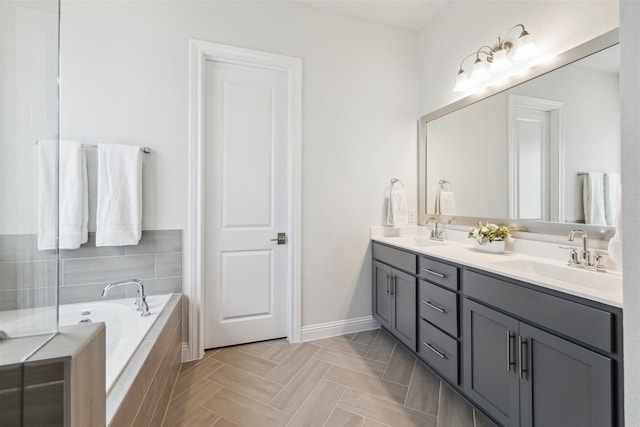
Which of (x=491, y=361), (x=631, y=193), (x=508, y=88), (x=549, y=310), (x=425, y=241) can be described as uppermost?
(x=508, y=88)

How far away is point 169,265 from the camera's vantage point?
208 cm

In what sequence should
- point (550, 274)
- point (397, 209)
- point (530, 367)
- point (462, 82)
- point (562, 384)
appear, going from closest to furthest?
point (562, 384)
point (530, 367)
point (550, 274)
point (462, 82)
point (397, 209)

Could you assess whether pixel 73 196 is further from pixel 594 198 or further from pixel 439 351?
pixel 594 198

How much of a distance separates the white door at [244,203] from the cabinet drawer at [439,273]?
1.14 meters

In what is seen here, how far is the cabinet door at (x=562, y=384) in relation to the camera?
3.20 ft

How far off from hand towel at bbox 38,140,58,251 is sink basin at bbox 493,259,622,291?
70.2 inches

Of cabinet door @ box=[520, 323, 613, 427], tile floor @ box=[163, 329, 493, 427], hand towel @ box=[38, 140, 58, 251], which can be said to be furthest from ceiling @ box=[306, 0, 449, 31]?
tile floor @ box=[163, 329, 493, 427]

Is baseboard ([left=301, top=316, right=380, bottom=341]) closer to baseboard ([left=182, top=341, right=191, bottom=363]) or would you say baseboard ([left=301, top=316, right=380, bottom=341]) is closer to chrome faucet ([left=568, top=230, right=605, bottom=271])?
baseboard ([left=182, top=341, right=191, bottom=363])

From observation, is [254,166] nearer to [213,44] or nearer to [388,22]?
[213,44]

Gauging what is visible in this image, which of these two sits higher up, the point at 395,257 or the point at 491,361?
the point at 395,257

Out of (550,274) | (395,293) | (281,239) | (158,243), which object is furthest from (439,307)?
(158,243)

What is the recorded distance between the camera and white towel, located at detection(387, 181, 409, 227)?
261 cm

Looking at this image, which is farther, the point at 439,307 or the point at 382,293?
the point at 382,293

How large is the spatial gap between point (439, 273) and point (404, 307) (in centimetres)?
51
